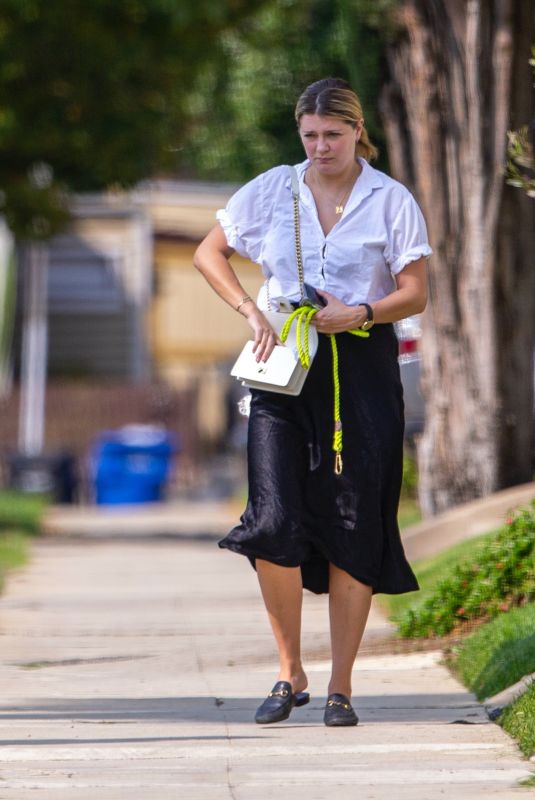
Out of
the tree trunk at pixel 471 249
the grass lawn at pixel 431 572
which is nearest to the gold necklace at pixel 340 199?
the grass lawn at pixel 431 572

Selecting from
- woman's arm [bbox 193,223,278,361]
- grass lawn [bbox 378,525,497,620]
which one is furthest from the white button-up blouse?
grass lawn [bbox 378,525,497,620]

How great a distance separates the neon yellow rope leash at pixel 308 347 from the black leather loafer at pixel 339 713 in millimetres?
720

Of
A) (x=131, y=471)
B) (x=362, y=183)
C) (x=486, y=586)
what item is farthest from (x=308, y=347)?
(x=131, y=471)

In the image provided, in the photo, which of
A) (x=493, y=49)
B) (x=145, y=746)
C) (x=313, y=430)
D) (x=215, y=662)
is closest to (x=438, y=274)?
(x=493, y=49)

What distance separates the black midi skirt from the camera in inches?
208

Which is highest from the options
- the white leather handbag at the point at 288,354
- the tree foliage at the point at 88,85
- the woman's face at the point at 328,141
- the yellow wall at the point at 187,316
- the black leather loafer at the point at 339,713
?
the tree foliage at the point at 88,85

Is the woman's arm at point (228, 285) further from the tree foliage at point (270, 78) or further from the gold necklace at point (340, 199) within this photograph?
the tree foliage at point (270, 78)

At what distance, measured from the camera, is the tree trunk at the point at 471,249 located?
31.1ft

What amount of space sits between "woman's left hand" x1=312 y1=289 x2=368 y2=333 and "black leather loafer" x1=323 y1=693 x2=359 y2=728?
117 cm

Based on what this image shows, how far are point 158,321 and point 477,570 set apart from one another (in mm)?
20815

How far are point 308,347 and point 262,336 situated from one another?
15cm

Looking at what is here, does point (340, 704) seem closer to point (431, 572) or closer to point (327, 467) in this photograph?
point (327, 467)

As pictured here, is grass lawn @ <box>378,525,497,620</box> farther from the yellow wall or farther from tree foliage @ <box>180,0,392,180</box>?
the yellow wall

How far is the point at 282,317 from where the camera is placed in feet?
17.2
